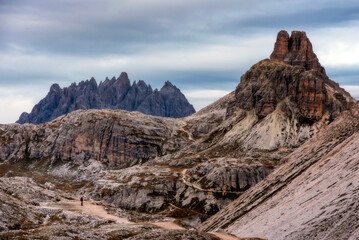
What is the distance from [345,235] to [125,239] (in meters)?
35.2

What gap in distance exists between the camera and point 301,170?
112062 millimetres

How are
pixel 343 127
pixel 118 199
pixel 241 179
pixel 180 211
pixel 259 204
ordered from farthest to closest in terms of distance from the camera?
pixel 118 199
pixel 241 179
pixel 180 211
pixel 343 127
pixel 259 204

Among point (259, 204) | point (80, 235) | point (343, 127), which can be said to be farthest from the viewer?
point (343, 127)

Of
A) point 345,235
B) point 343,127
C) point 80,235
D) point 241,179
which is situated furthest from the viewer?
point 241,179

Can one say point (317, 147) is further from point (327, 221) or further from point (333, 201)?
point (327, 221)

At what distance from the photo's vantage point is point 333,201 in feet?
210

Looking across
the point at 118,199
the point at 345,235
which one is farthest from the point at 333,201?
the point at 118,199

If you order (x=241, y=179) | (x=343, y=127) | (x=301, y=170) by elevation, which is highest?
(x=343, y=127)

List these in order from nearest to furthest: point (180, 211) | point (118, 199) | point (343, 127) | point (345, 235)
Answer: point (345, 235)
point (343, 127)
point (180, 211)
point (118, 199)

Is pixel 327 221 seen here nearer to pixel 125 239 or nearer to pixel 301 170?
pixel 125 239

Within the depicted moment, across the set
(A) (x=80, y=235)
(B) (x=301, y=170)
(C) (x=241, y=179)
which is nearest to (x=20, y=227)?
(A) (x=80, y=235)

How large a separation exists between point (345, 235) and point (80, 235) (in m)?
42.3

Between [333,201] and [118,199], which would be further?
[118,199]

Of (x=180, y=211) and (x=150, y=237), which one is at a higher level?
(x=150, y=237)
